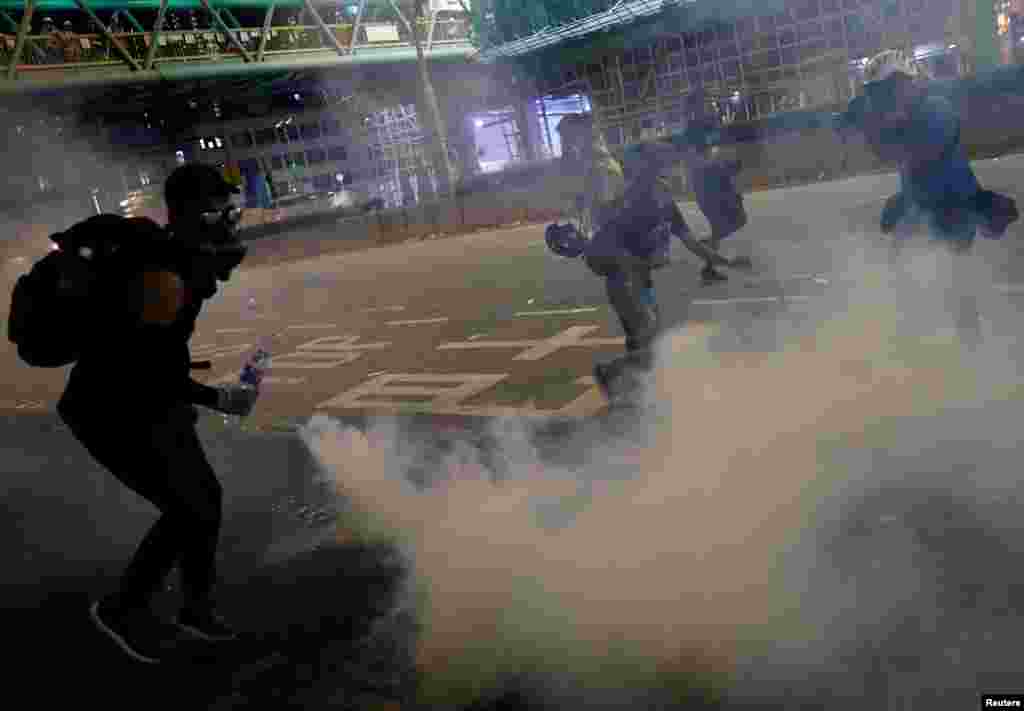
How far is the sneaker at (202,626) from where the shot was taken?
9.56 ft

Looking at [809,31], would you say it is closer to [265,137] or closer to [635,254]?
[635,254]

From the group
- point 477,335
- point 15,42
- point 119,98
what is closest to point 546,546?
point 477,335

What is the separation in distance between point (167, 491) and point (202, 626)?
0.57m

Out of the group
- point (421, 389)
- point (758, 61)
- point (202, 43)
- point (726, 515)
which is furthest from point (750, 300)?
point (202, 43)

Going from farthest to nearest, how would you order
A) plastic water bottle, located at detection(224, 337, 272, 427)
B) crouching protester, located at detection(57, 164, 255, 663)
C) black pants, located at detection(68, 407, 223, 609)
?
plastic water bottle, located at detection(224, 337, 272, 427) < black pants, located at detection(68, 407, 223, 609) < crouching protester, located at detection(57, 164, 255, 663)

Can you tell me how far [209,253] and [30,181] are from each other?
21502 millimetres

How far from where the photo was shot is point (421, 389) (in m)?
6.25

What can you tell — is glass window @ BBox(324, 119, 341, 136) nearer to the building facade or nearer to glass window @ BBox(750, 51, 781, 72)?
the building facade

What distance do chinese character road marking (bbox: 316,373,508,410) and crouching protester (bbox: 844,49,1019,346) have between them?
121 inches

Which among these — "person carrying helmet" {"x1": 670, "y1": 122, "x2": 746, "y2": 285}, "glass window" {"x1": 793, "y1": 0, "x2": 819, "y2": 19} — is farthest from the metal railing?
"person carrying helmet" {"x1": 670, "y1": 122, "x2": 746, "y2": 285}

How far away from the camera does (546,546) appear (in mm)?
3205

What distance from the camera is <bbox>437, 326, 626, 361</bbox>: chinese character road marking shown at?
20.9ft

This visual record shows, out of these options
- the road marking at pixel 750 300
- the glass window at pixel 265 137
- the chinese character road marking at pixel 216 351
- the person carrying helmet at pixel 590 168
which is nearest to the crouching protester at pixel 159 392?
the person carrying helmet at pixel 590 168

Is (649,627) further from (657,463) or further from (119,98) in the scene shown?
(119,98)
